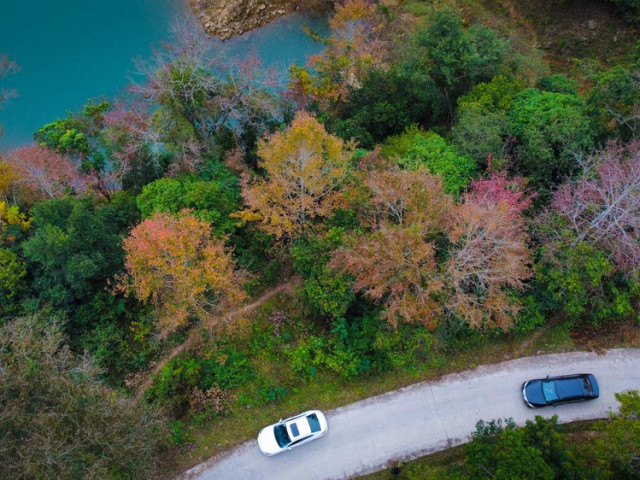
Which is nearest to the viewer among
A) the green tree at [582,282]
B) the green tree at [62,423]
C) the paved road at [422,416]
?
the green tree at [62,423]

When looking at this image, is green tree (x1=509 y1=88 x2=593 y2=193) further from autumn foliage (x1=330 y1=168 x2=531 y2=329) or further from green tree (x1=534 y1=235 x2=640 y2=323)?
green tree (x1=534 y1=235 x2=640 y2=323)

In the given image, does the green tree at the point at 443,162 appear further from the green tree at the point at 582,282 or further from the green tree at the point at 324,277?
the green tree at the point at 324,277

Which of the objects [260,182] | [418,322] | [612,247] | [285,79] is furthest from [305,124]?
[612,247]

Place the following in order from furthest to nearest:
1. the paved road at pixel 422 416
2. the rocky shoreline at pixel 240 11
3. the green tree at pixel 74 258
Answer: the rocky shoreline at pixel 240 11
the green tree at pixel 74 258
the paved road at pixel 422 416

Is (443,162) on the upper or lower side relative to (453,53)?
lower

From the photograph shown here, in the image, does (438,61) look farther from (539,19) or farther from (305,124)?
(539,19)

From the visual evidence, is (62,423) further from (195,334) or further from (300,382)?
(300,382)

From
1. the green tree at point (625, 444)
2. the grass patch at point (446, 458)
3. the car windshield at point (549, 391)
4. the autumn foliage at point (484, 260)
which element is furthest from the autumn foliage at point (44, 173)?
the green tree at point (625, 444)

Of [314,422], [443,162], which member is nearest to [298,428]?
[314,422]
